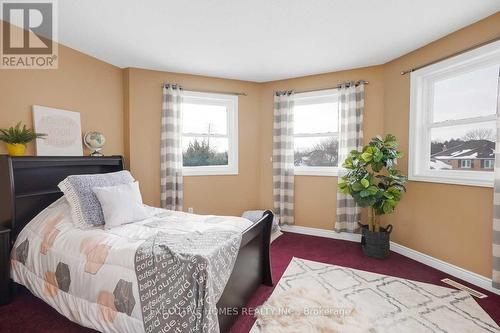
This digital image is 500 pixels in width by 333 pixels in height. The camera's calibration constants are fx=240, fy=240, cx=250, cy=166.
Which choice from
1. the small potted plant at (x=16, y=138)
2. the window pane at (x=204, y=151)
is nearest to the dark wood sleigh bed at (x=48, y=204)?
the small potted plant at (x=16, y=138)

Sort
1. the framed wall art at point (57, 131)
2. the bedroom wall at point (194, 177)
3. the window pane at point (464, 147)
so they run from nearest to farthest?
1. the window pane at point (464, 147)
2. the framed wall art at point (57, 131)
3. the bedroom wall at point (194, 177)

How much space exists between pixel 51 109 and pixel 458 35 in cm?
446

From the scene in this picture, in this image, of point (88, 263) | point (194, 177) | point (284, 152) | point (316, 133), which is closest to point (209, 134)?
point (194, 177)

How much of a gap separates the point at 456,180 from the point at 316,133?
1916 millimetres

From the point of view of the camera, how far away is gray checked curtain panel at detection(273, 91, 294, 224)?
13.1 feet

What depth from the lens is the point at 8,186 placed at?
2.08 metres

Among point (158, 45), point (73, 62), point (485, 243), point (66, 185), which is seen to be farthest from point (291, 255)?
point (73, 62)

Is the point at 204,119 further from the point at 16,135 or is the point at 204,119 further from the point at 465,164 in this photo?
the point at 465,164

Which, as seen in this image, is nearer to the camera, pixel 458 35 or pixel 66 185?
pixel 66 185

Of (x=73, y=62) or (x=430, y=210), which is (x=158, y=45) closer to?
(x=73, y=62)

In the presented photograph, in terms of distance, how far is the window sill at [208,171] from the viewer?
12.6 ft

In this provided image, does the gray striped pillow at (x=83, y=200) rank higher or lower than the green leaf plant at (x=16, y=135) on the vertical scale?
lower

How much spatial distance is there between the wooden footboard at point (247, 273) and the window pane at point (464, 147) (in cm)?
222

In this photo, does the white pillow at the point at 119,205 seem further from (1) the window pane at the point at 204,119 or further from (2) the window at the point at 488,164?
(2) the window at the point at 488,164
